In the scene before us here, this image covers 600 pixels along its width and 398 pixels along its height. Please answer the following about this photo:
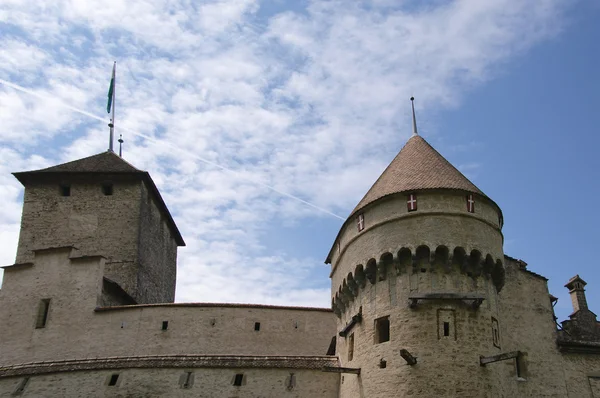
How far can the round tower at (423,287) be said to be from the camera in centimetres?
1892

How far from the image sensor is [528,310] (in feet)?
80.7

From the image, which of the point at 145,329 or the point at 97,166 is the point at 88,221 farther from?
the point at 145,329

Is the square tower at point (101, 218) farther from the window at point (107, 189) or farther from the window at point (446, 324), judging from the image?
the window at point (446, 324)

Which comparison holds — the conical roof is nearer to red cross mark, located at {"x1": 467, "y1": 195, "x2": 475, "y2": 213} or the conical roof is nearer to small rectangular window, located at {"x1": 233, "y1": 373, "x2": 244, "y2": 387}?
red cross mark, located at {"x1": 467, "y1": 195, "x2": 475, "y2": 213}

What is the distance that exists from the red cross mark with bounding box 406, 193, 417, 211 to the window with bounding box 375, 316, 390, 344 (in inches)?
129

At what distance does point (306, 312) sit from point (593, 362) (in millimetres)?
10101

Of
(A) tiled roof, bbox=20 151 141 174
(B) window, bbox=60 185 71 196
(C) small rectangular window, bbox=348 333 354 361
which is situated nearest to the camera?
(C) small rectangular window, bbox=348 333 354 361

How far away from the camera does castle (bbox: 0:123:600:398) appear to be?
767 inches

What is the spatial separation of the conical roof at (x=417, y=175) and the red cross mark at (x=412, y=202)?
0.21 metres

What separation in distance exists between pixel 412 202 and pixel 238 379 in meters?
8.04

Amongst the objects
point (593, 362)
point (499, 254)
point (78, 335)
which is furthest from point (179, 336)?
point (593, 362)

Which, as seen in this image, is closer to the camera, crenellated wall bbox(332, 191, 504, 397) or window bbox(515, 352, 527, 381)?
crenellated wall bbox(332, 191, 504, 397)

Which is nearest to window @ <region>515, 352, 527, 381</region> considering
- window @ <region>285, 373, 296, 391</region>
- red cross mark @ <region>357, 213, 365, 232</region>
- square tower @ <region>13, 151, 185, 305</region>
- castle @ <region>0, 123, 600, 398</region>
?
castle @ <region>0, 123, 600, 398</region>

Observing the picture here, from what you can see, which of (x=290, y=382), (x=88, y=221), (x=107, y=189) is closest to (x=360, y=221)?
(x=290, y=382)
